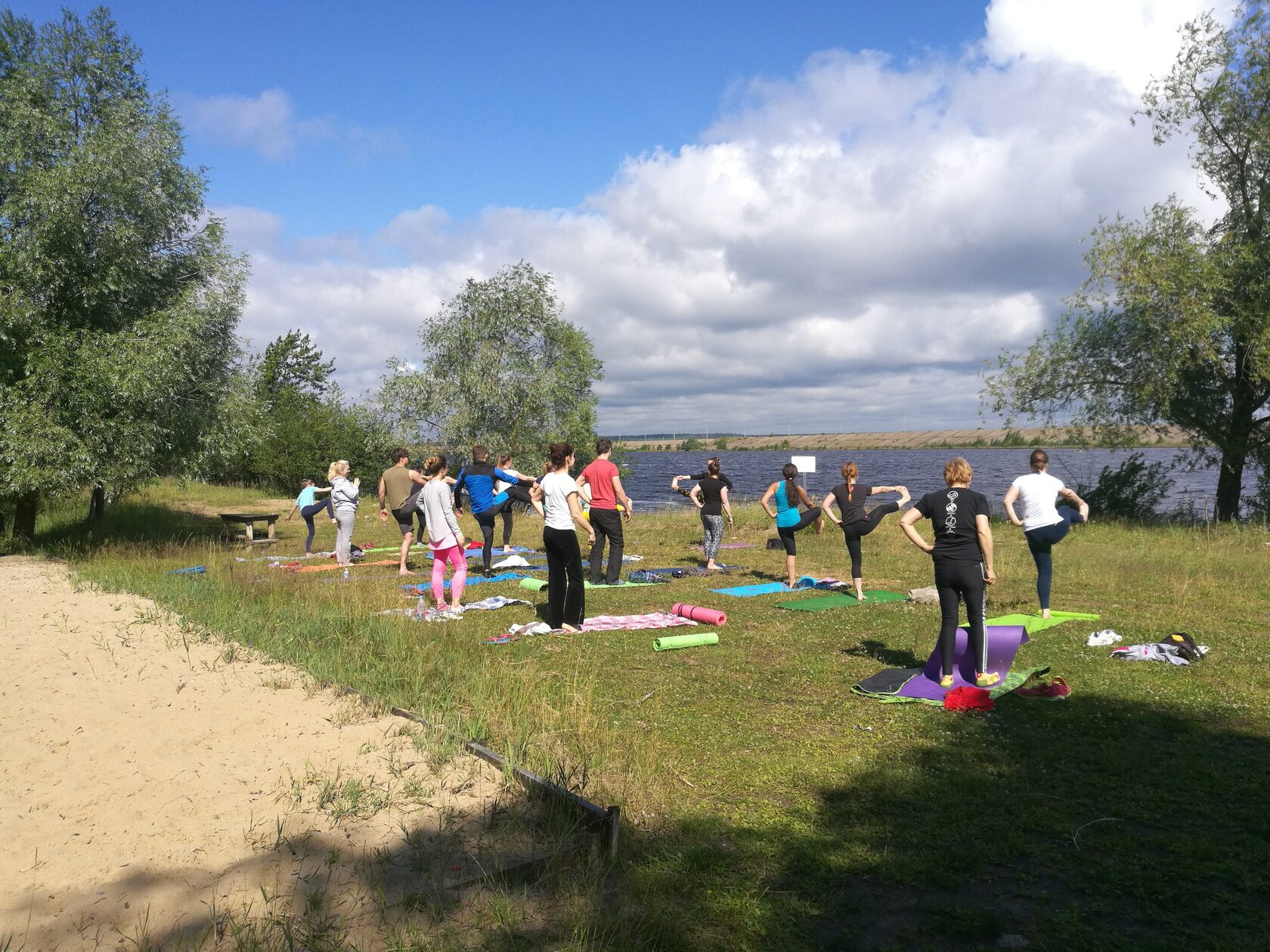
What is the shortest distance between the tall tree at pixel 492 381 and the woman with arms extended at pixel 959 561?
2950cm

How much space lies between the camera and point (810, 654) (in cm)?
868

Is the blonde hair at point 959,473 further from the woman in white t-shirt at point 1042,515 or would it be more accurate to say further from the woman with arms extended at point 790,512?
the woman with arms extended at point 790,512

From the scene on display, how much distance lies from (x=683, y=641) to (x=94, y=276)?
48.4 ft

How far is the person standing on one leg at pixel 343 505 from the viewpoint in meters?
14.3

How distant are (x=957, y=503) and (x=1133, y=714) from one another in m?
2.02

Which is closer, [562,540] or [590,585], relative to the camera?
[562,540]

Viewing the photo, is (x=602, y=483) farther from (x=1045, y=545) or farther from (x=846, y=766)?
(x=846, y=766)

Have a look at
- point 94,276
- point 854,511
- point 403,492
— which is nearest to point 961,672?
point 854,511

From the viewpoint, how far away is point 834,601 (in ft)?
38.3

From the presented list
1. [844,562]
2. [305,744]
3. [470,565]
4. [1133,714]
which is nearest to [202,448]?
[470,565]

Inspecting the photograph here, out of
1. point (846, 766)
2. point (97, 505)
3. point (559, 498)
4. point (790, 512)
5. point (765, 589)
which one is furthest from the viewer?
point (97, 505)

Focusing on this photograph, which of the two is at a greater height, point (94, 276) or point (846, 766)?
point (94, 276)

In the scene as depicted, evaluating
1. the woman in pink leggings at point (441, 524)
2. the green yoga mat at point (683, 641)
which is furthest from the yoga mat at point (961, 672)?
the woman in pink leggings at point (441, 524)

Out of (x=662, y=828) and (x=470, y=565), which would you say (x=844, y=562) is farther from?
(x=662, y=828)
